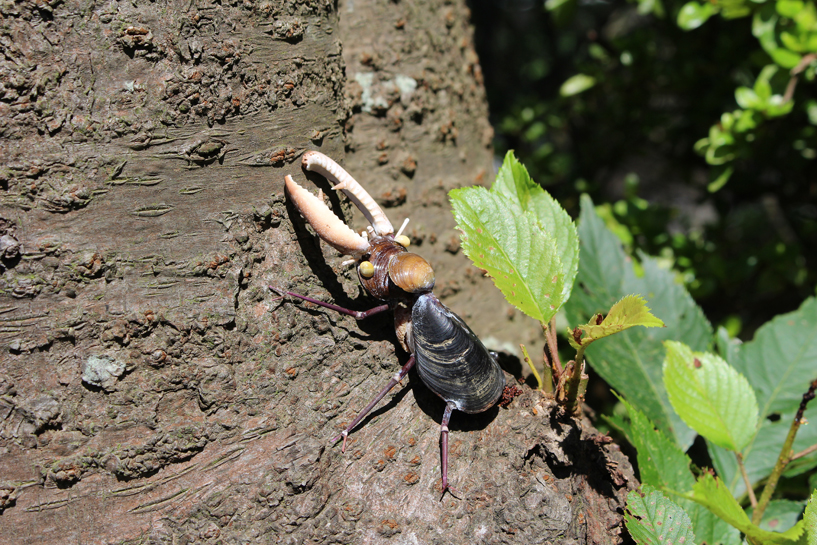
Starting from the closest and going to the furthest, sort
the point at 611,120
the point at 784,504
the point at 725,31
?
the point at 784,504
the point at 725,31
the point at 611,120

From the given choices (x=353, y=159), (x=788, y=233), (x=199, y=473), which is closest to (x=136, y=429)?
(x=199, y=473)

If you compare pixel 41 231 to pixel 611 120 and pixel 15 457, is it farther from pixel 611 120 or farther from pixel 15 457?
pixel 611 120

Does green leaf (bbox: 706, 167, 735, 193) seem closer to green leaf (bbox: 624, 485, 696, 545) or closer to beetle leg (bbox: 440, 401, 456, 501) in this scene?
green leaf (bbox: 624, 485, 696, 545)

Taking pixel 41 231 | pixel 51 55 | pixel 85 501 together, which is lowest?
pixel 85 501

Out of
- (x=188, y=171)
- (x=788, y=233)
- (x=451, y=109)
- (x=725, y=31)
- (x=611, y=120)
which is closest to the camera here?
(x=188, y=171)

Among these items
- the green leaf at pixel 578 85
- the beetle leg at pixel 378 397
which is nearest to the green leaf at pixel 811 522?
the beetle leg at pixel 378 397

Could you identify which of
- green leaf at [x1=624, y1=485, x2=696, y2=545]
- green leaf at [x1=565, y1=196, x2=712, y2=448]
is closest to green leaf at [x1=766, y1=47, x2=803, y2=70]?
green leaf at [x1=565, y1=196, x2=712, y2=448]

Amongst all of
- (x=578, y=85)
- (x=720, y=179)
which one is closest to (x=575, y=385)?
(x=720, y=179)

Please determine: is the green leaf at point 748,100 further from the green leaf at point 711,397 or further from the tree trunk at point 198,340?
the tree trunk at point 198,340
